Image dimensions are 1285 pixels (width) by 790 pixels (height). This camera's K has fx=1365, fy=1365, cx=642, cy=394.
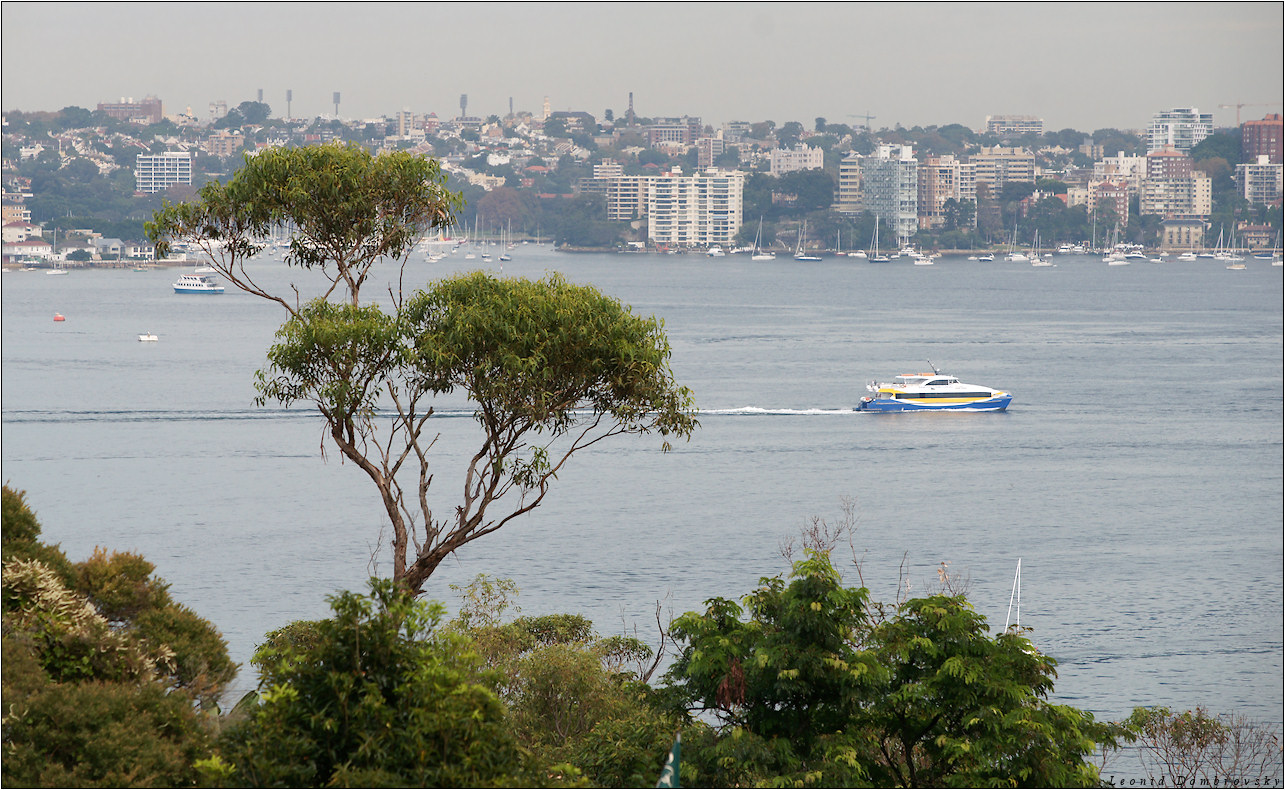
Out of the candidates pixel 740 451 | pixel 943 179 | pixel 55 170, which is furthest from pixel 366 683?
pixel 943 179

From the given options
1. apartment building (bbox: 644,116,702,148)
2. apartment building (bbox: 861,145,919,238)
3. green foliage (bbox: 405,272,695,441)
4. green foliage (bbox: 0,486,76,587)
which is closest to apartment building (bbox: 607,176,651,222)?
apartment building (bbox: 861,145,919,238)

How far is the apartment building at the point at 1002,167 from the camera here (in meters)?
162

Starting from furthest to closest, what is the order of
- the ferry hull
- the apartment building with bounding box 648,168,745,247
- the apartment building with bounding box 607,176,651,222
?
the apartment building with bounding box 648,168,745,247
the apartment building with bounding box 607,176,651,222
the ferry hull

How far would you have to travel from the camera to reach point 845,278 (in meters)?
115

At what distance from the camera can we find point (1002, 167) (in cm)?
16312

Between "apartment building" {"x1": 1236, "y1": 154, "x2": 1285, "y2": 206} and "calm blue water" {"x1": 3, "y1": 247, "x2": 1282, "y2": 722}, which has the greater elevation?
"apartment building" {"x1": 1236, "y1": 154, "x2": 1285, "y2": 206}

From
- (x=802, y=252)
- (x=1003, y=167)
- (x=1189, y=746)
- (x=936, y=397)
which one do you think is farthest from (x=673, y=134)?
(x=1189, y=746)

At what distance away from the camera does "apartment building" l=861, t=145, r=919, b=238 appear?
150m

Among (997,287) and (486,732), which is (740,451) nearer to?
(486,732)

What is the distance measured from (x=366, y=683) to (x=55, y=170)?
12366cm

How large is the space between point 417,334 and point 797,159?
16697 centimetres

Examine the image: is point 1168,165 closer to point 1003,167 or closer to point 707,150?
point 1003,167

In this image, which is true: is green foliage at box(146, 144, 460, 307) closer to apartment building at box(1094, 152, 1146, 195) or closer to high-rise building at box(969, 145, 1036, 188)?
apartment building at box(1094, 152, 1146, 195)

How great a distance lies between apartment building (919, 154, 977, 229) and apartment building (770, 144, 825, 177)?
1450 centimetres
